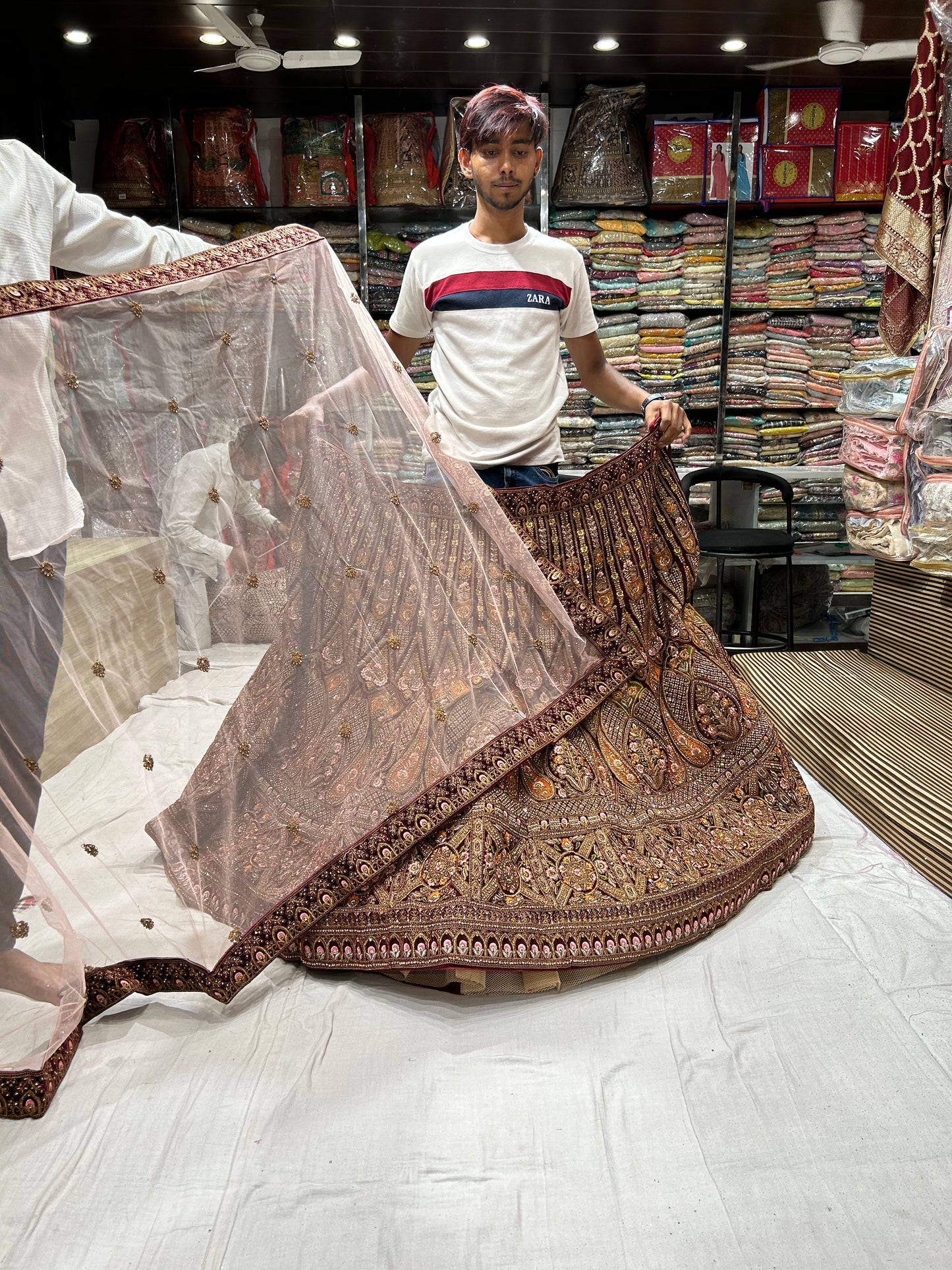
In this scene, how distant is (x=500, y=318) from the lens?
1.85 m

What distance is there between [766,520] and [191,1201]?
167 inches

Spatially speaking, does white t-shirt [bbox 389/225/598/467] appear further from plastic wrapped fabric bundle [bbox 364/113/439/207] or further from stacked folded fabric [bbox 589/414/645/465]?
stacked folded fabric [bbox 589/414/645/465]

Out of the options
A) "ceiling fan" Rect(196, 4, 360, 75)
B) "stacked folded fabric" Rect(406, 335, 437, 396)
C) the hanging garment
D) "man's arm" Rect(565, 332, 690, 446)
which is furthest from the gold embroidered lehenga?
"stacked folded fabric" Rect(406, 335, 437, 396)

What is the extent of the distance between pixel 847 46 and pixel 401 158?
187cm

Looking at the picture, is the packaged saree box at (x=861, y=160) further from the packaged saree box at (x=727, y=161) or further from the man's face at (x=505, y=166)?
the man's face at (x=505, y=166)

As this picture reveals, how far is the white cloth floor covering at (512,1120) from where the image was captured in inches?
39.7

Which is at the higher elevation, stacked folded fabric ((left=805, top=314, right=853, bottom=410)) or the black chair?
stacked folded fabric ((left=805, top=314, right=853, bottom=410))

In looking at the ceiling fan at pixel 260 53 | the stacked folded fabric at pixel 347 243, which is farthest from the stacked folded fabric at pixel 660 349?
the ceiling fan at pixel 260 53

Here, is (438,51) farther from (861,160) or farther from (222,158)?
(861,160)

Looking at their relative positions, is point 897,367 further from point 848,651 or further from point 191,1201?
point 191,1201

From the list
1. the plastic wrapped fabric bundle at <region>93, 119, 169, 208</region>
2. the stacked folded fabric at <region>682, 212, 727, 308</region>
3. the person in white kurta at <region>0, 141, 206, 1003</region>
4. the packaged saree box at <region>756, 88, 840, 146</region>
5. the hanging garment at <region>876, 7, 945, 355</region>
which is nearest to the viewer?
the person in white kurta at <region>0, 141, 206, 1003</region>

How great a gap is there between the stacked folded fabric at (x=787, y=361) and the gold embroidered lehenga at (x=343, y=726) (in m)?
3.16

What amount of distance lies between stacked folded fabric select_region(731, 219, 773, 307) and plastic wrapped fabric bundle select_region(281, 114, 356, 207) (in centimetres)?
186

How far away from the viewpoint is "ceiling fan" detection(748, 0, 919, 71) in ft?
11.4
